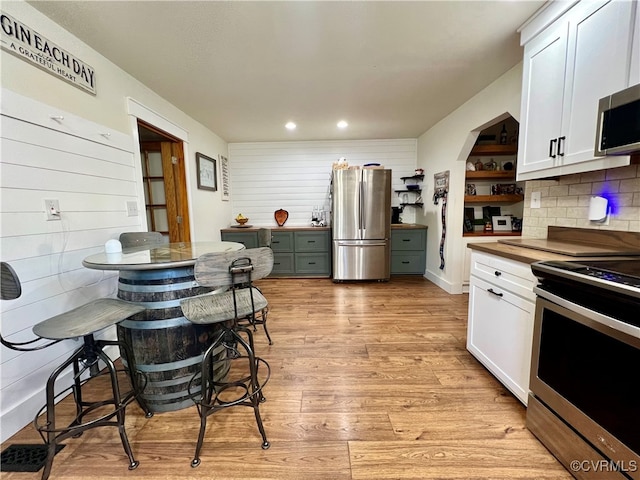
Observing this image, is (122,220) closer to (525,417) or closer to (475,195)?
(525,417)

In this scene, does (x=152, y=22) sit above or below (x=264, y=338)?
above

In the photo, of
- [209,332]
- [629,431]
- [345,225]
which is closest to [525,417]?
[629,431]

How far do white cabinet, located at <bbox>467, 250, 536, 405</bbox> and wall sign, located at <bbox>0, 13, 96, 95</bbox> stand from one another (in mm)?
3057

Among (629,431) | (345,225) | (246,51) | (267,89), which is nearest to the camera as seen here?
(629,431)

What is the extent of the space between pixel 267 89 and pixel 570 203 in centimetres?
272

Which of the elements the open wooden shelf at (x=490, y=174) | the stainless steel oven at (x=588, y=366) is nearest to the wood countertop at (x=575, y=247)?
the stainless steel oven at (x=588, y=366)

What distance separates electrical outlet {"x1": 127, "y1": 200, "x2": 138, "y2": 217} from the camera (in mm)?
2275

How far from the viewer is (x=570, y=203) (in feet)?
5.84

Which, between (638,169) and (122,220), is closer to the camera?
(638,169)

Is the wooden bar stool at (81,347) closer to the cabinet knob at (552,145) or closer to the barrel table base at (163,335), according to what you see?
the barrel table base at (163,335)

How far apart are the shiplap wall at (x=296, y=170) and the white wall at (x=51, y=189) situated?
2.47 metres

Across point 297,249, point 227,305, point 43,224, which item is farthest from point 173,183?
point 227,305

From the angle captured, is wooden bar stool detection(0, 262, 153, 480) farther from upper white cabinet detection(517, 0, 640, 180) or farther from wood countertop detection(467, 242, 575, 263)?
upper white cabinet detection(517, 0, 640, 180)

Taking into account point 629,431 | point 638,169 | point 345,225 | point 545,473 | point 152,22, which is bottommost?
point 545,473
